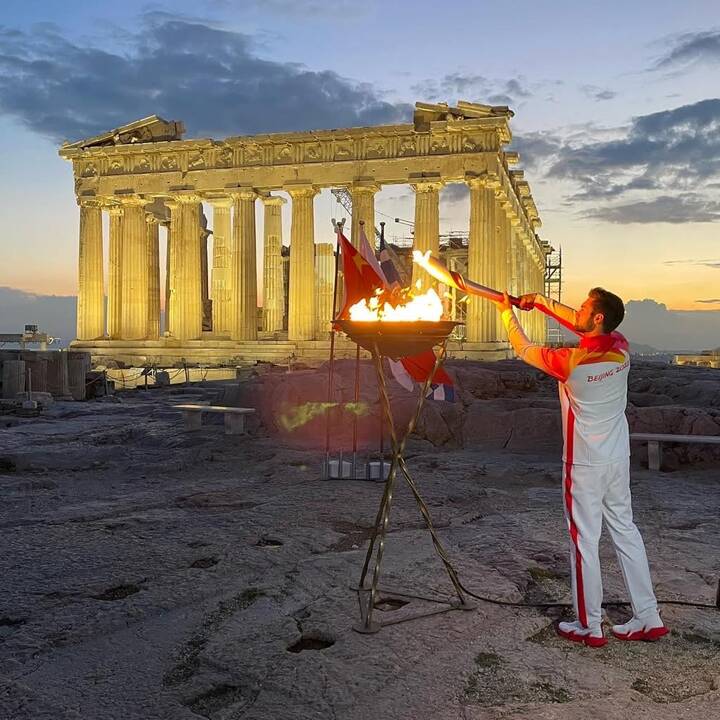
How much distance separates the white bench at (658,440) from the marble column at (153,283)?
1294 inches

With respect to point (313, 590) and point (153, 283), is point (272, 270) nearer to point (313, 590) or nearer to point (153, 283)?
point (153, 283)

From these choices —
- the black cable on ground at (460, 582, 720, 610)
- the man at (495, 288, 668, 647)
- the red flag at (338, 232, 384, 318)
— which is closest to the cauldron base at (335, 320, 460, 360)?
the man at (495, 288, 668, 647)

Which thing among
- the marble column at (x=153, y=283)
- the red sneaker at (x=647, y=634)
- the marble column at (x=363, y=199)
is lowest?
the red sneaker at (x=647, y=634)

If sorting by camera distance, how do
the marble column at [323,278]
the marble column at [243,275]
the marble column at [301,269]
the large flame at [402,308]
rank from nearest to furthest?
1. the large flame at [402,308]
2. the marble column at [301,269]
3. the marble column at [243,275]
4. the marble column at [323,278]

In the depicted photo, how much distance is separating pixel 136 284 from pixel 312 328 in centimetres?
1018

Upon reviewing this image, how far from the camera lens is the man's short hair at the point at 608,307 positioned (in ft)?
14.4

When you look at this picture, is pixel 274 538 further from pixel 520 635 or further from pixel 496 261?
pixel 496 261

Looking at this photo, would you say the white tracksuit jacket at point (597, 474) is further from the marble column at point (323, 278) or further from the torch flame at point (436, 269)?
the marble column at point (323, 278)

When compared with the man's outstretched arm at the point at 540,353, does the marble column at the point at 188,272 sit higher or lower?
higher

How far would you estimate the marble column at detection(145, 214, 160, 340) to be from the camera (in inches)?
1578

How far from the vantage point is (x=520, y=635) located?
178 inches

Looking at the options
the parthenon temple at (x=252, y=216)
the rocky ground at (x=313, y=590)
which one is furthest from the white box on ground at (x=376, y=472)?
the parthenon temple at (x=252, y=216)

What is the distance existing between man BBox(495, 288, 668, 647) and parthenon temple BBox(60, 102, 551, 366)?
27.2 meters

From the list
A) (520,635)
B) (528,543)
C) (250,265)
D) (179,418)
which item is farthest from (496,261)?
(520,635)
